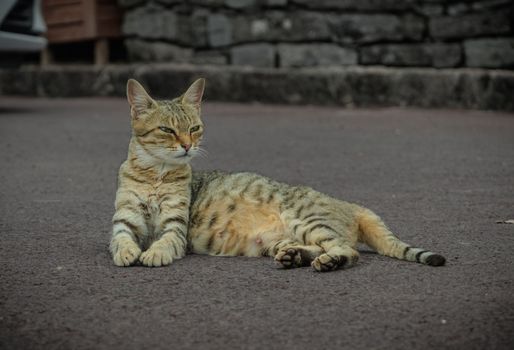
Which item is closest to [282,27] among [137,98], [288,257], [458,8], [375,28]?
[375,28]

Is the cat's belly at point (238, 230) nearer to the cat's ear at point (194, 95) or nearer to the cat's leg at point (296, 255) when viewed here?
the cat's leg at point (296, 255)

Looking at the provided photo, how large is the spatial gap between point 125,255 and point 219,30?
868 cm

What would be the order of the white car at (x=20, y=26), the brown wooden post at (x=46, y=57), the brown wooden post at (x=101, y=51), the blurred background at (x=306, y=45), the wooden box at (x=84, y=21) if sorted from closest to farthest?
1. the white car at (x=20, y=26)
2. the blurred background at (x=306, y=45)
3. the wooden box at (x=84, y=21)
4. the brown wooden post at (x=101, y=51)
5. the brown wooden post at (x=46, y=57)

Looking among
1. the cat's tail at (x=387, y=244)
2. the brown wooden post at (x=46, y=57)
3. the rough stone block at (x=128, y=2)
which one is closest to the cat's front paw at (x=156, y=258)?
the cat's tail at (x=387, y=244)

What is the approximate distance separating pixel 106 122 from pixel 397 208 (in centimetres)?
562

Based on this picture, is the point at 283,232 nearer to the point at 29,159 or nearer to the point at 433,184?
the point at 433,184

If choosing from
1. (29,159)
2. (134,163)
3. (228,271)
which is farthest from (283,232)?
(29,159)

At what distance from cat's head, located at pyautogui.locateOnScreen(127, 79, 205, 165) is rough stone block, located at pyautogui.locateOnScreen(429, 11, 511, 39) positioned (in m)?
7.45

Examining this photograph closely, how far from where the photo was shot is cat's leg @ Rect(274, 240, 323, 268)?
13.8ft

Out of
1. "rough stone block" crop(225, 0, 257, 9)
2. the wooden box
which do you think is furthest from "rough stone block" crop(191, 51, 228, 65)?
the wooden box

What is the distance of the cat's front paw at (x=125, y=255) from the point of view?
4250 mm

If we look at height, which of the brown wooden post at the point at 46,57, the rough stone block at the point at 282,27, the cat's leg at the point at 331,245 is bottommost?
the cat's leg at the point at 331,245

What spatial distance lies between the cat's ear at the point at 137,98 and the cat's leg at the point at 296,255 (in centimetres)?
113

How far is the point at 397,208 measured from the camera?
5.91 meters
